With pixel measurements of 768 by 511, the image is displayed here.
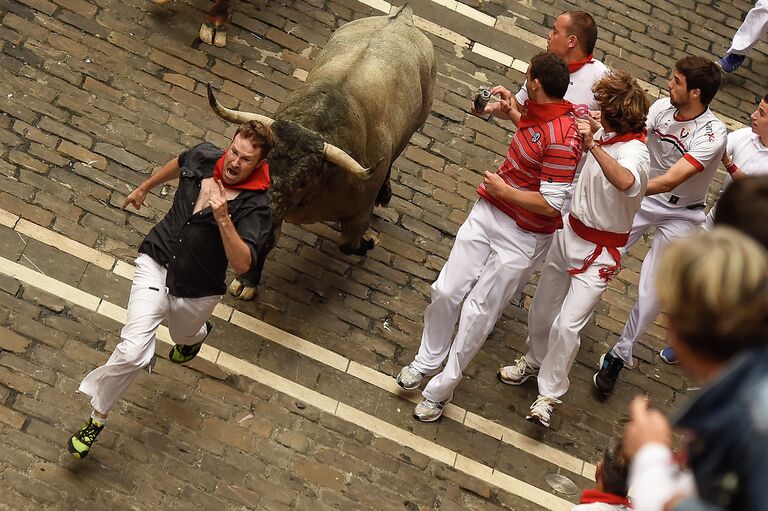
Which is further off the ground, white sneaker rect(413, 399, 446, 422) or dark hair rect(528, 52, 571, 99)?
dark hair rect(528, 52, 571, 99)

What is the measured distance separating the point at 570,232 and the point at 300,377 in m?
2.85

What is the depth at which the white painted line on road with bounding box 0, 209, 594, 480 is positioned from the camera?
9.27 m

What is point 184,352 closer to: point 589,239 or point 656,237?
point 589,239

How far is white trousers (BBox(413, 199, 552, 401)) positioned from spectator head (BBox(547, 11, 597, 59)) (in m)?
1.84

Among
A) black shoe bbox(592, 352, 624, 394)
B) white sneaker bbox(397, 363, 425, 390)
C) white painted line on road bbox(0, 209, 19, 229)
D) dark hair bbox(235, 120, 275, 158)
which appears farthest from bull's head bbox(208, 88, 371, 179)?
black shoe bbox(592, 352, 624, 394)

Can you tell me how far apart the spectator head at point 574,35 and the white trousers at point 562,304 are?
1.83 metres

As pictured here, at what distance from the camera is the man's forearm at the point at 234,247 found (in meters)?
6.84

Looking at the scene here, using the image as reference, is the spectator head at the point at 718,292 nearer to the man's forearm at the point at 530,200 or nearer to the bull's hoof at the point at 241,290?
the man's forearm at the point at 530,200

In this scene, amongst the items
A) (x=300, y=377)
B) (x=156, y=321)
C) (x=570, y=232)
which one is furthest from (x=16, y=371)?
(x=570, y=232)

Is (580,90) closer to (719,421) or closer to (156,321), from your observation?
(156,321)

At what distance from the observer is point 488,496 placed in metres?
8.77

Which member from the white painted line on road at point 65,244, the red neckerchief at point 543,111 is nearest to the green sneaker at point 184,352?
the white painted line on road at point 65,244

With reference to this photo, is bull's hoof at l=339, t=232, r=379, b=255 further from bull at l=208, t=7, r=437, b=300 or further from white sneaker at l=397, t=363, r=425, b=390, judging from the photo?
white sneaker at l=397, t=363, r=425, b=390

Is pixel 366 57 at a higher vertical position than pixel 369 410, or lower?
higher
